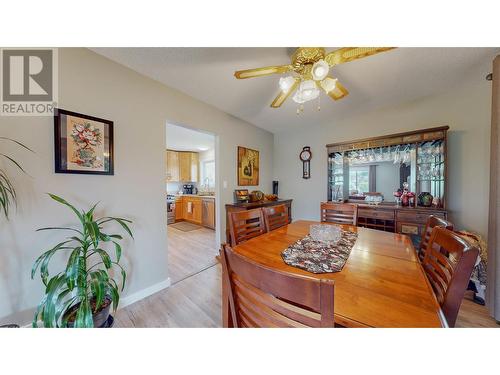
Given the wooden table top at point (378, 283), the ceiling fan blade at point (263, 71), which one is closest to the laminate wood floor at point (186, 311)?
the wooden table top at point (378, 283)

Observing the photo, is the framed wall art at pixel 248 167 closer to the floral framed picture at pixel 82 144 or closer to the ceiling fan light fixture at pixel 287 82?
the ceiling fan light fixture at pixel 287 82

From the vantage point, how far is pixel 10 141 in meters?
1.15

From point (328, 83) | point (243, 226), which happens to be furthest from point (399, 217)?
point (243, 226)

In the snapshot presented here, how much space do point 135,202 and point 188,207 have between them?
332 centimetres

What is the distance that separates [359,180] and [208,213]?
3421 mm

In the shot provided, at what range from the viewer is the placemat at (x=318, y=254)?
2.94 ft

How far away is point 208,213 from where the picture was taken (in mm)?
4473

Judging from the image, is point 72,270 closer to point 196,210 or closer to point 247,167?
point 247,167

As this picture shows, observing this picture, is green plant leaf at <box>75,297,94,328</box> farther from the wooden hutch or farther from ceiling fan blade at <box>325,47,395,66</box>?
the wooden hutch

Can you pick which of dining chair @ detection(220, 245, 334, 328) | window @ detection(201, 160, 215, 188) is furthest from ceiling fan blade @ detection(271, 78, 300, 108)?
window @ detection(201, 160, 215, 188)

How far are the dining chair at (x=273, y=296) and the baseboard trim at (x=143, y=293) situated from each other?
1.60 metres

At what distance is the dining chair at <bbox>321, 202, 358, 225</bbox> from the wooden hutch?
0.79m
